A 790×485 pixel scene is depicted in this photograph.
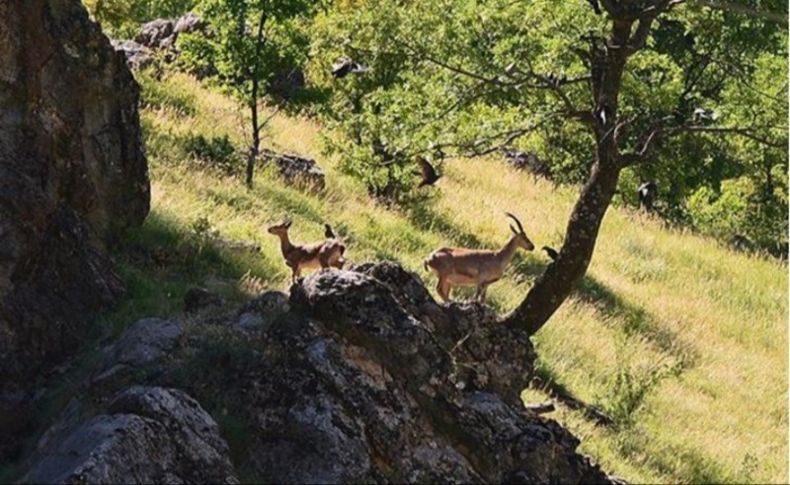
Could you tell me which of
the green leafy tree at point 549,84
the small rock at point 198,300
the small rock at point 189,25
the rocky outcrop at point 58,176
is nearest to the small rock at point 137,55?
the small rock at point 189,25

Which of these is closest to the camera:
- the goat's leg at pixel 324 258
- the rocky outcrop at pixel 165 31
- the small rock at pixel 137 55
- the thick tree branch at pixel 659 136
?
the goat's leg at pixel 324 258

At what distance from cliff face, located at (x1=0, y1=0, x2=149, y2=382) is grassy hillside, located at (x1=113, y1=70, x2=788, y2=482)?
18.1 inches

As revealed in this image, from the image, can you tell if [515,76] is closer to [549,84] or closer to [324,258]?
[549,84]

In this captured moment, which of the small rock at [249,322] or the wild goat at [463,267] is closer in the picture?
the small rock at [249,322]

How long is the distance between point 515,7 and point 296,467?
7810 mm

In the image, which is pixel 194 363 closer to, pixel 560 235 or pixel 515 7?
pixel 515 7

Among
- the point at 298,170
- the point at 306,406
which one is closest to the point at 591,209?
the point at 306,406

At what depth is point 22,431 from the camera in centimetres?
832

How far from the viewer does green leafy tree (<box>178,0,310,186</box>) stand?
1809cm

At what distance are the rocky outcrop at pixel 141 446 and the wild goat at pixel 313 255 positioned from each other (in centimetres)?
415

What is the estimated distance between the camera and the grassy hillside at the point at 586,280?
39.3 feet

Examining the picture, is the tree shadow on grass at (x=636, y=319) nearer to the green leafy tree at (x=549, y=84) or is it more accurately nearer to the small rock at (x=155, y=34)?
the green leafy tree at (x=549, y=84)

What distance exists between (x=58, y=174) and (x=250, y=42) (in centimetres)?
840

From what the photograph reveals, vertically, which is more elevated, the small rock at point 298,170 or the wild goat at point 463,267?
the wild goat at point 463,267
